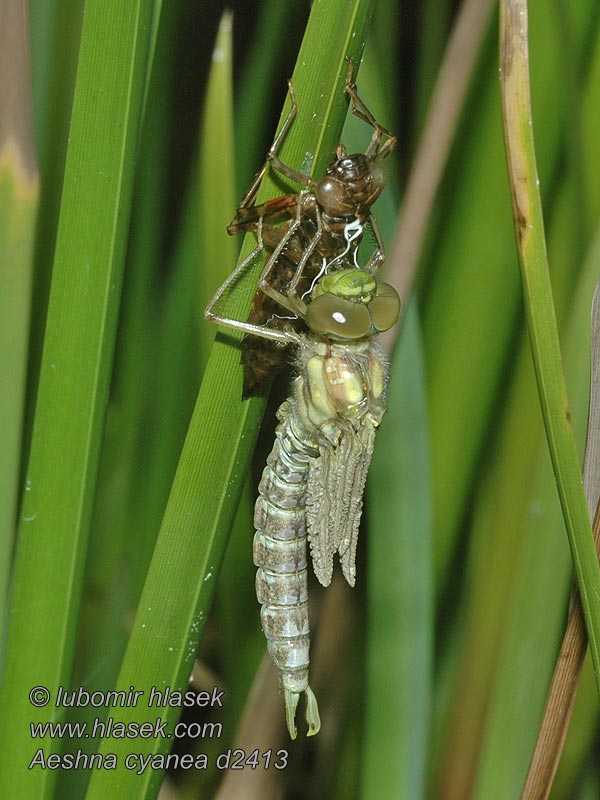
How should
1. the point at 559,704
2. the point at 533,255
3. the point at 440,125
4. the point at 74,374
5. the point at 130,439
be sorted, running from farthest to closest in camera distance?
the point at 130,439 < the point at 440,125 < the point at 559,704 < the point at 74,374 < the point at 533,255

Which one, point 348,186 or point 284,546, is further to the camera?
point 284,546

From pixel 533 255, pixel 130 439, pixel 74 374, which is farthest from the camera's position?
pixel 130 439

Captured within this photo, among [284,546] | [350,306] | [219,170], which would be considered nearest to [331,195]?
[350,306]

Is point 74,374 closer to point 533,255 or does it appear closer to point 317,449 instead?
point 317,449

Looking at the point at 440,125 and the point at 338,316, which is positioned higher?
the point at 440,125

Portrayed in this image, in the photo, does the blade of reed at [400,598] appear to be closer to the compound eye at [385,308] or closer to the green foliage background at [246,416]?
the green foliage background at [246,416]

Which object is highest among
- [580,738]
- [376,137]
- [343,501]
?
[376,137]

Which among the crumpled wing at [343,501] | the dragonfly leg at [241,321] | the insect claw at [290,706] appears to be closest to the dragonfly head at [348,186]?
the dragonfly leg at [241,321]
